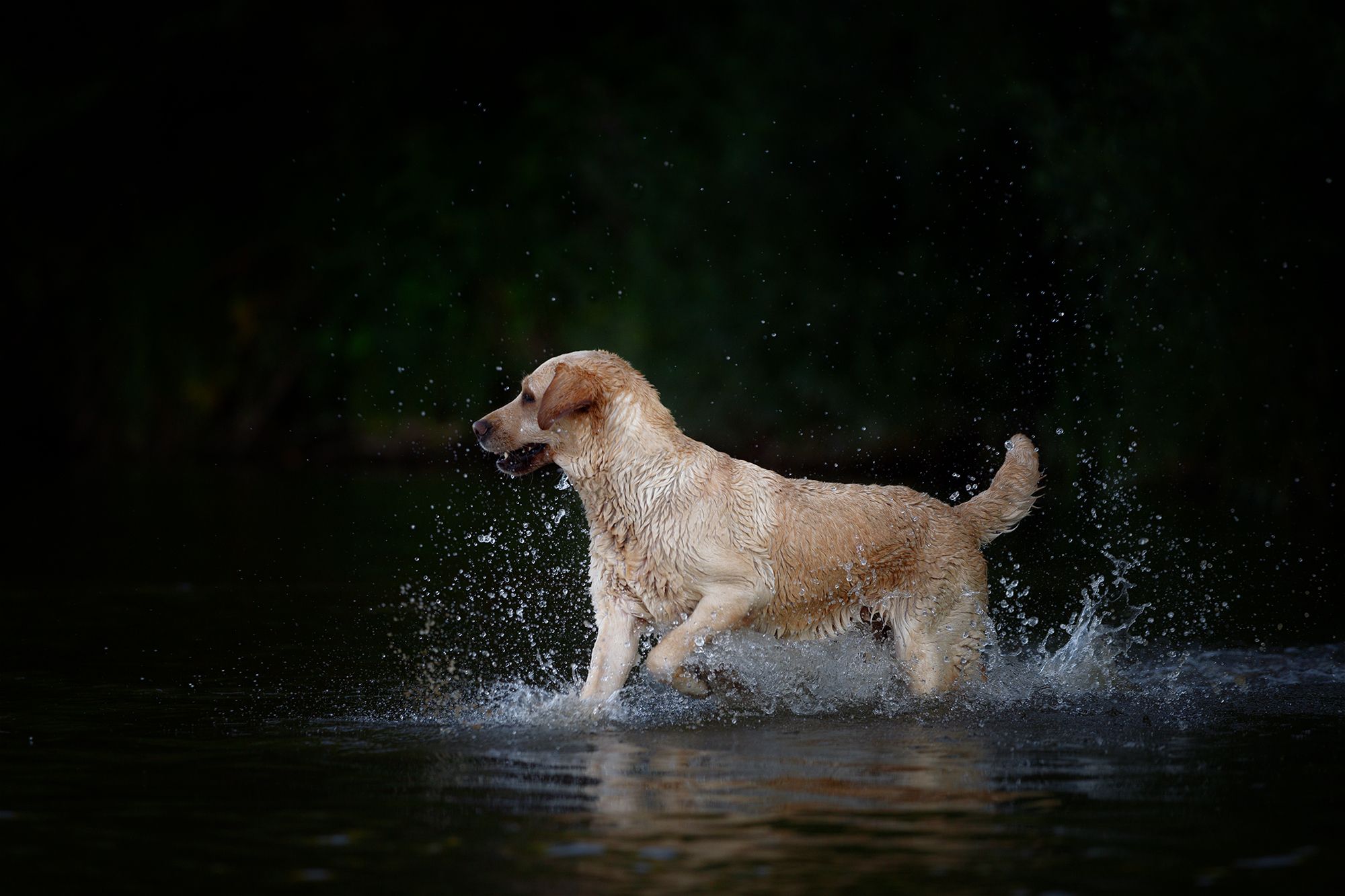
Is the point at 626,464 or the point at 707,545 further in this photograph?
the point at 626,464

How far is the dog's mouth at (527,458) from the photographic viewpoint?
8297mm

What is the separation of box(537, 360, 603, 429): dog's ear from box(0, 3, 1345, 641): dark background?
5.16m

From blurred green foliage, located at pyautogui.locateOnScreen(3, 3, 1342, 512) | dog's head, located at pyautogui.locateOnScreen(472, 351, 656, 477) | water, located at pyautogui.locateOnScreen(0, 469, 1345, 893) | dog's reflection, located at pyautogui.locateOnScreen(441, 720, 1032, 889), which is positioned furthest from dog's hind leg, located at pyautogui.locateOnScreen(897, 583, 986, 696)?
blurred green foliage, located at pyautogui.locateOnScreen(3, 3, 1342, 512)

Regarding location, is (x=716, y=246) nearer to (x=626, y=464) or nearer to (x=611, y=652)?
(x=626, y=464)

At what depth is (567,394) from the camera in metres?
8.06

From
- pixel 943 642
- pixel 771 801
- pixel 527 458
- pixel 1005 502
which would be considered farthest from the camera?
pixel 1005 502

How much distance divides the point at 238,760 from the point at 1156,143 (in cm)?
1405

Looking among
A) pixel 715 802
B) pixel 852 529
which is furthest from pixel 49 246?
pixel 715 802

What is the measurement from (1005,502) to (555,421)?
8.32 feet

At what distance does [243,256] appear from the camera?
1165 inches

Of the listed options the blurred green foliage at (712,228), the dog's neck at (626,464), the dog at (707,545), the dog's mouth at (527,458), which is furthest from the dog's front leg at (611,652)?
the blurred green foliage at (712,228)

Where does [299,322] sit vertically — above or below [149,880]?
above

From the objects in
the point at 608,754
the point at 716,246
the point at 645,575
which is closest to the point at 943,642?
the point at 645,575

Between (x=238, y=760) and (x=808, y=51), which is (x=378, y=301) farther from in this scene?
(x=238, y=760)
